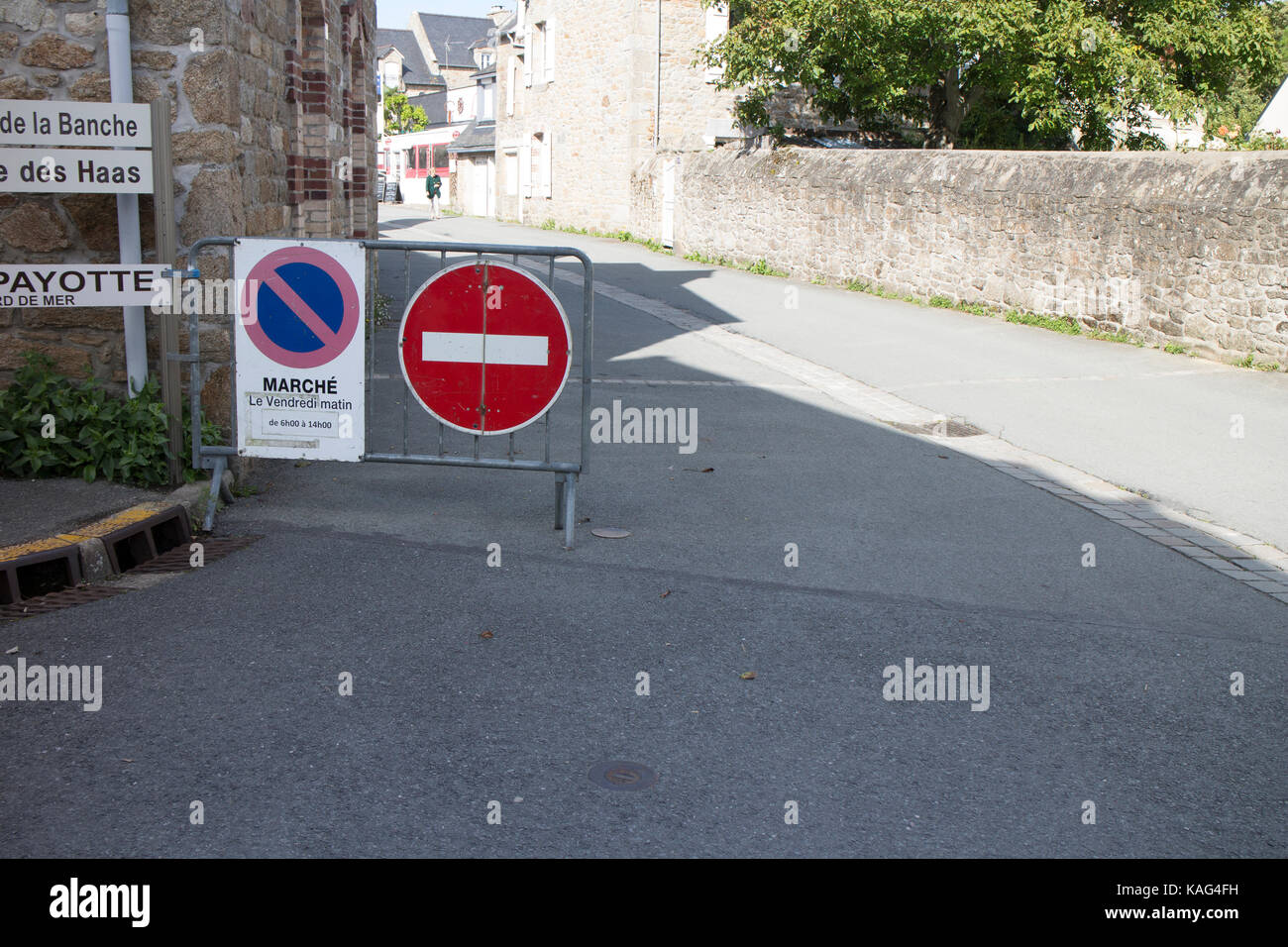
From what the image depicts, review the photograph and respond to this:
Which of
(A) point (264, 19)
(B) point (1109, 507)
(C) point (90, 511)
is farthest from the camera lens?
(A) point (264, 19)

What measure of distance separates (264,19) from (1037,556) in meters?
5.81

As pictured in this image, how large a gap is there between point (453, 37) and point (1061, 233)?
82.7 meters

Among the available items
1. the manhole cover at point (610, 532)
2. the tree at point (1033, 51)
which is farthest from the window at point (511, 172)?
the manhole cover at point (610, 532)

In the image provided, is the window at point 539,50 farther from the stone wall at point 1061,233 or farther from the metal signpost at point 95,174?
the metal signpost at point 95,174

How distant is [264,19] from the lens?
7871mm

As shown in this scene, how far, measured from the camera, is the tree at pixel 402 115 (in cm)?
6923

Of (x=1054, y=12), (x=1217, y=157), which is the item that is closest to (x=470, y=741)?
(x=1217, y=157)

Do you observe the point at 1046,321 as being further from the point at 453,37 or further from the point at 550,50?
the point at 453,37

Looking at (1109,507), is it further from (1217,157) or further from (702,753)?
(1217,157)

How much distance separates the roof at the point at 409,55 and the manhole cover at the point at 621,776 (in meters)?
88.7

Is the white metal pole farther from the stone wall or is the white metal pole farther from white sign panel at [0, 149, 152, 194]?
the stone wall

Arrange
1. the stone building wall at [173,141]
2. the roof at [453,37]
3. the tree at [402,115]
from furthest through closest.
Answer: the roof at [453,37] < the tree at [402,115] < the stone building wall at [173,141]

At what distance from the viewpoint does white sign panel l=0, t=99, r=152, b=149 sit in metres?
6.25

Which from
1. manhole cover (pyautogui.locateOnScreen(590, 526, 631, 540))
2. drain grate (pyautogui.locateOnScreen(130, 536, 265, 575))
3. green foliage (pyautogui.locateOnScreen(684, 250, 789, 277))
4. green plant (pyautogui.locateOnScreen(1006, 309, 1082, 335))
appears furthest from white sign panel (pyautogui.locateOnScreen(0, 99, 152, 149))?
green foliage (pyautogui.locateOnScreen(684, 250, 789, 277))
